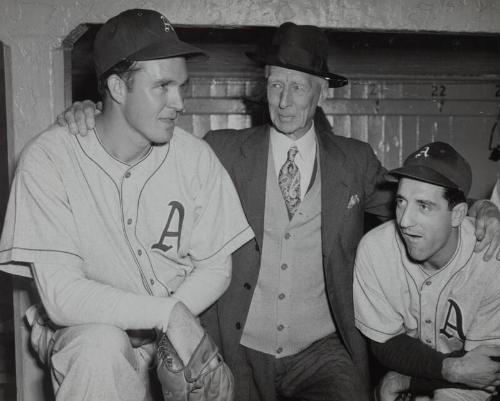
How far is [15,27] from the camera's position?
293cm

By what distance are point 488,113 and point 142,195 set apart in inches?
165

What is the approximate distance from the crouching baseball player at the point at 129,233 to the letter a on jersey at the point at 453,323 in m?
0.98

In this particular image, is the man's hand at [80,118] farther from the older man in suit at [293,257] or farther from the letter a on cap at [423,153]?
the letter a on cap at [423,153]

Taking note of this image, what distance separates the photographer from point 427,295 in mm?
2695

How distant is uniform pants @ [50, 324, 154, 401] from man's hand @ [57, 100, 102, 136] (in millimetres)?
800

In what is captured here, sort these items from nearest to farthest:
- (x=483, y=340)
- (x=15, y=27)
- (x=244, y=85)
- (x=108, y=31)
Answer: (x=108, y=31)
(x=483, y=340)
(x=15, y=27)
(x=244, y=85)

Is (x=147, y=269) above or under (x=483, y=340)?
above

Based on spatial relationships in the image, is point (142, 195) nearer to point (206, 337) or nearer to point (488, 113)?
point (206, 337)

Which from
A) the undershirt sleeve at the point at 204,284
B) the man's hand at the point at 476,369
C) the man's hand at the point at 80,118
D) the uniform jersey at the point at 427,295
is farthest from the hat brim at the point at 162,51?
the man's hand at the point at 476,369

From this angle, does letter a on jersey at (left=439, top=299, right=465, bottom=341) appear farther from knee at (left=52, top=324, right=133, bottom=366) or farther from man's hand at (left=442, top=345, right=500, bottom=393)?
knee at (left=52, top=324, right=133, bottom=366)

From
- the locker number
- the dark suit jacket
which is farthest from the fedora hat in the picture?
the locker number

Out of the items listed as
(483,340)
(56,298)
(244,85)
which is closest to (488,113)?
(244,85)

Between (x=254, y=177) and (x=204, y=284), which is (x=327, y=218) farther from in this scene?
(x=204, y=284)

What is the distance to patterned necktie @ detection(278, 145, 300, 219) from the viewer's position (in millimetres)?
2935
